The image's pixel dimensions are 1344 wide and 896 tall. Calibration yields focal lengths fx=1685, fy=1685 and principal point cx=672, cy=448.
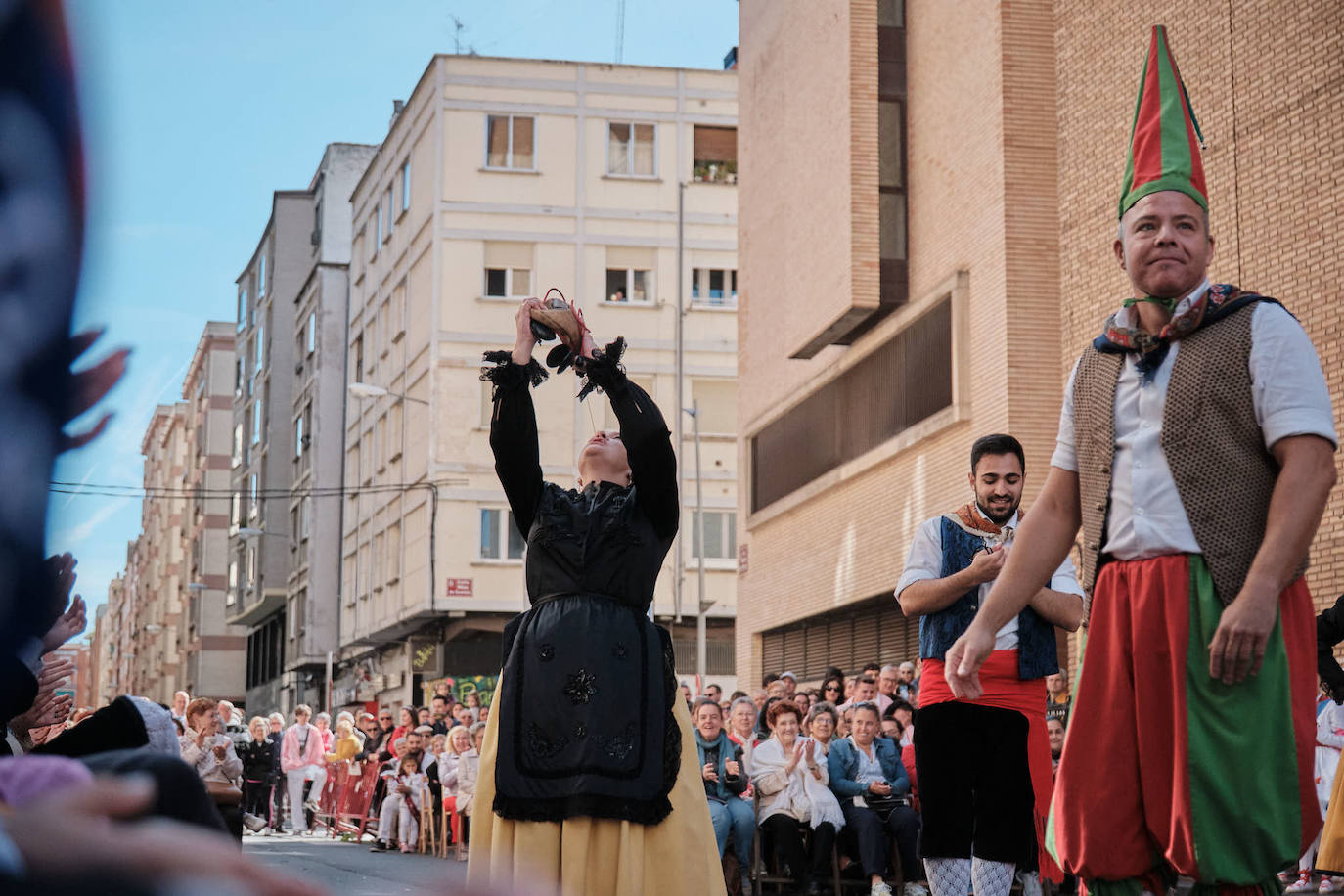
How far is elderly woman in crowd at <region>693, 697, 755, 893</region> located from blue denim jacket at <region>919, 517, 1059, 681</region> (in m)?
7.81

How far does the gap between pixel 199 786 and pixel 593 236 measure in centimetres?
4364

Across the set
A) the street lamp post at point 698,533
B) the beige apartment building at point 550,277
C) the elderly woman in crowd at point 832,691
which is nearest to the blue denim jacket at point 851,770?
the elderly woman in crowd at point 832,691

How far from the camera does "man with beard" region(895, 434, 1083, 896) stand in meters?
6.10

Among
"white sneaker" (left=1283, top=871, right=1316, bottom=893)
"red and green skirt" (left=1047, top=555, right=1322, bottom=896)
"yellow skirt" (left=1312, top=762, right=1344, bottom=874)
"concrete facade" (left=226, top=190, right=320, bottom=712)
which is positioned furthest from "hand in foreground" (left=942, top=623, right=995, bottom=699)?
"concrete facade" (left=226, top=190, right=320, bottom=712)

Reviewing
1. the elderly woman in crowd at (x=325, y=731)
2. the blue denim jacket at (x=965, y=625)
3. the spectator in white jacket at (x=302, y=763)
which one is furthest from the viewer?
the elderly woman in crowd at (x=325, y=731)

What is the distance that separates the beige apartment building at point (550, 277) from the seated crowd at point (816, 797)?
27955 mm

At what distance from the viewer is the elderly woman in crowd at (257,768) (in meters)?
25.6

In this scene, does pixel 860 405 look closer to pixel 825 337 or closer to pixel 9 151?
pixel 825 337

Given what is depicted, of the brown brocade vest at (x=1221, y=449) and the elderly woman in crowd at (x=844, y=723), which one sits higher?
the brown brocade vest at (x=1221, y=449)

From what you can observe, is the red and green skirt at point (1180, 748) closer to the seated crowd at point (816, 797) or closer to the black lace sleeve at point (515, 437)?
the black lace sleeve at point (515, 437)

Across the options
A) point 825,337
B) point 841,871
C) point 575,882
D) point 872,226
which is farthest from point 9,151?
point 825,337

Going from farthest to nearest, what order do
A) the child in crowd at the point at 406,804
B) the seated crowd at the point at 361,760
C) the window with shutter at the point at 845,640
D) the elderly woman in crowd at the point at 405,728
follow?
the window with shutter at the point at 845,640 → the elderly woman in crowd at the point at 405,728 → the child in crowd at the point at 406,804 → the seated crowd at the point at 361,760

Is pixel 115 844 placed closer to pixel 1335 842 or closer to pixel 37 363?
pixel 37 363

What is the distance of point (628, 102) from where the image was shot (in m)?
45.1
